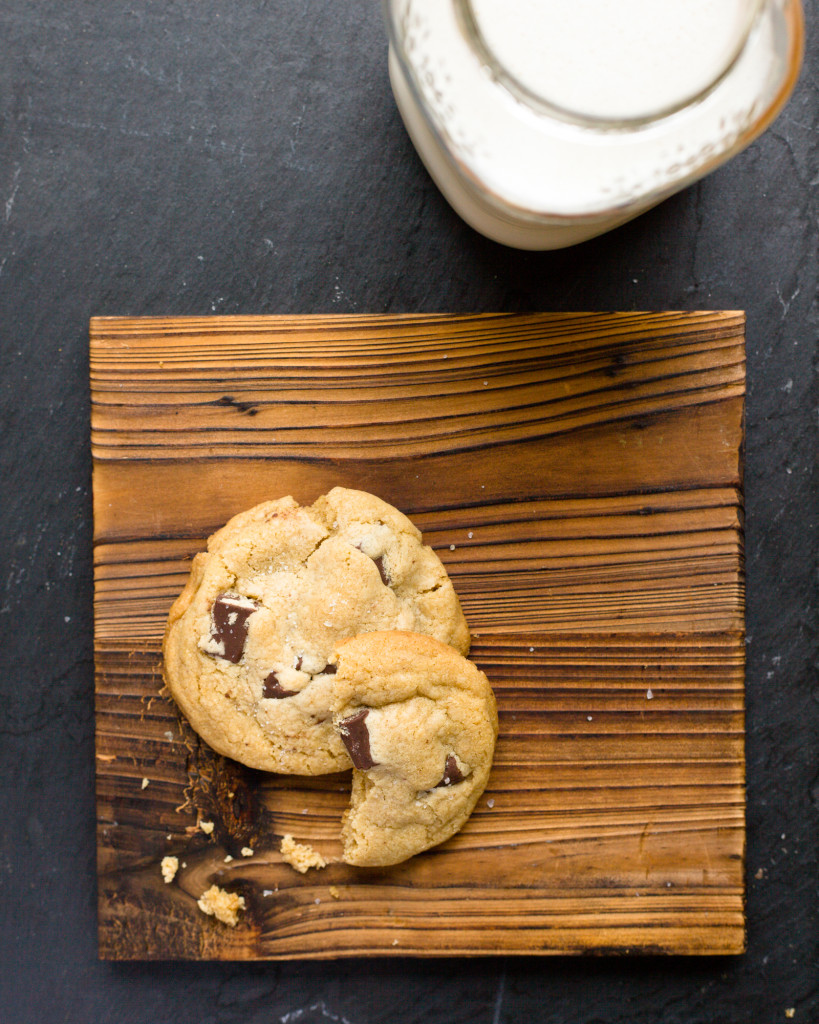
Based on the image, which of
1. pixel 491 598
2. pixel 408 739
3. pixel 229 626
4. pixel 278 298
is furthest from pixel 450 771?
pixel 278 298

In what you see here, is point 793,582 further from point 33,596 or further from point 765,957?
point 33,596

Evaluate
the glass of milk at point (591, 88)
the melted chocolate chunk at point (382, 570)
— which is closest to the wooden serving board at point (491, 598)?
the melted chocolate chunk at point (382, 570)

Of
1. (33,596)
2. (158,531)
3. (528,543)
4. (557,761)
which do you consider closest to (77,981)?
(33,596)

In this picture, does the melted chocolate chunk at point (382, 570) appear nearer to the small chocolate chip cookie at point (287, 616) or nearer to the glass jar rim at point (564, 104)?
the small chocolate chip cookie at point (287, 616)

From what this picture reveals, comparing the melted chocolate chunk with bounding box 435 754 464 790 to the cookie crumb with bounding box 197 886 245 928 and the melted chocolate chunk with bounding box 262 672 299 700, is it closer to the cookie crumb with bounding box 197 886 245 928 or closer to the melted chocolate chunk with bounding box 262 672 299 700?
the melted chocolate chunk with bounding box 262 672 299 700

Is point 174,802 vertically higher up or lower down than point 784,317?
lower down

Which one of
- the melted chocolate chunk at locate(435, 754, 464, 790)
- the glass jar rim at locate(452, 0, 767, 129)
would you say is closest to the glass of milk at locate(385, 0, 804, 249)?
the glass jar rim at locate(452, 0, 767, 129)
